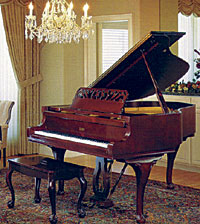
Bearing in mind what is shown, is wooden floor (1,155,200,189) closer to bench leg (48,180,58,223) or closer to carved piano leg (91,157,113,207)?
carved piano leg (91,157,113,207)

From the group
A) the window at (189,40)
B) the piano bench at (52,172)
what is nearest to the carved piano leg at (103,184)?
the piano bench at (52,172)

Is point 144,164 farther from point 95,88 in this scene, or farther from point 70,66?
point 70,66

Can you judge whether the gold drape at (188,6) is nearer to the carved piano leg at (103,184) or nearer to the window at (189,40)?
the window at (189,40)

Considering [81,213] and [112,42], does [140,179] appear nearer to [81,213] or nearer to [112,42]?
[81,213]

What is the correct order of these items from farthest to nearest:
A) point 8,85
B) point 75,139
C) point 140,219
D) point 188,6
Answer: point 188,6, point 8,85, point 75,139, point 140,219

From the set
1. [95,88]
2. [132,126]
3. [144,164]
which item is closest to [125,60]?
[95,88]

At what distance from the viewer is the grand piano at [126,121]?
4.02 metres

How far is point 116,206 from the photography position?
4594 millimetres

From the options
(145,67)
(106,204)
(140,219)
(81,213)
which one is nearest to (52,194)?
(81,213)

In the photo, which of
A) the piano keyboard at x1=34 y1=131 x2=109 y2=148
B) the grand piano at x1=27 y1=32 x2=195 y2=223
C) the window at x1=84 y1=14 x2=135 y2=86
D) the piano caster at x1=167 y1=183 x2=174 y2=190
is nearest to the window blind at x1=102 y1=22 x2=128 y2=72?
the window at x1=84 y1=14 x2=135 y2=86

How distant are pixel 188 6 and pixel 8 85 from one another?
382 centimetres

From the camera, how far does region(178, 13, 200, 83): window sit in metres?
9.63

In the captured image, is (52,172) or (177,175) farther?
(177,175)

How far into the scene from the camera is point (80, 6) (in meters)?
7.44
